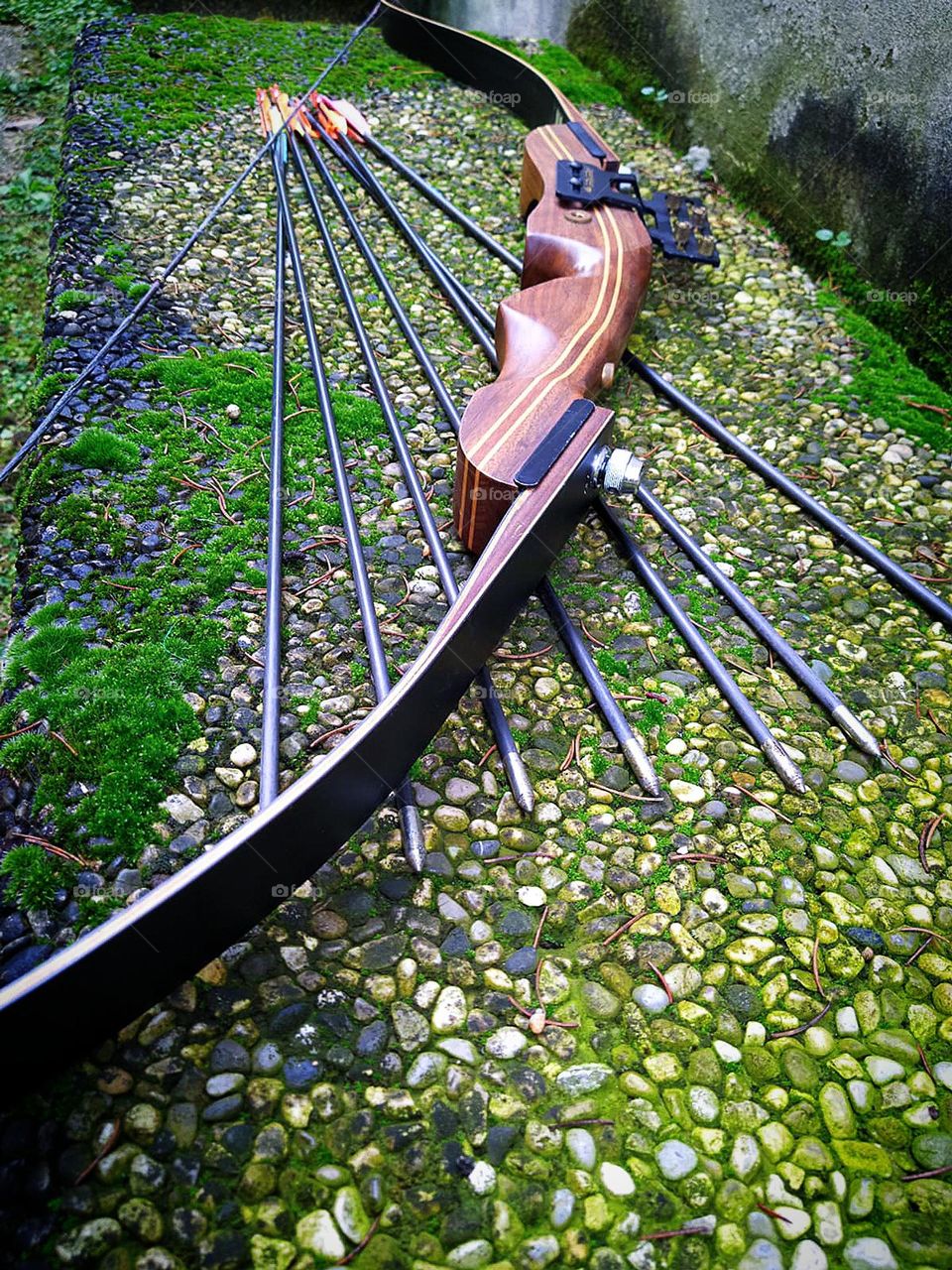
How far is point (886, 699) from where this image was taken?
2.82 metres

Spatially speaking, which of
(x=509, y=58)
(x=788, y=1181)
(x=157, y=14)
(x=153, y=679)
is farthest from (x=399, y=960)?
(x=157, y=14)

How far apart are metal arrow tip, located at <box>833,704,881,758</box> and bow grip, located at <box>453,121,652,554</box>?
114cm

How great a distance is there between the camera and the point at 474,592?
7.63 feet

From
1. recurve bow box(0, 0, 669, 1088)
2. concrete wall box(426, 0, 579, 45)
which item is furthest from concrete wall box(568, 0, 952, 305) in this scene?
concrete wall box(426, 0, 579, 45)

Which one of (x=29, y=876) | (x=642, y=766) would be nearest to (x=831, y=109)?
(x=642, y=766)

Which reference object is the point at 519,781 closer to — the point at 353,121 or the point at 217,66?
the point at 353,121

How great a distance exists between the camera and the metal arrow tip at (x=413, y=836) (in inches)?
89.0

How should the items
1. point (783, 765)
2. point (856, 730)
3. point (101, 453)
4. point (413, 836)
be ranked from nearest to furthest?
point (413, 836), point (783, 765), point (856, 730), point (101, 453)

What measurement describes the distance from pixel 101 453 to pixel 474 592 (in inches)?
66.6

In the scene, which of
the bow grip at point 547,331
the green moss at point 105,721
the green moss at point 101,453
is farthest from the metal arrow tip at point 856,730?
the green moss at point 101,453

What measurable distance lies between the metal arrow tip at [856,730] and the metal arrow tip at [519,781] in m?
0.95

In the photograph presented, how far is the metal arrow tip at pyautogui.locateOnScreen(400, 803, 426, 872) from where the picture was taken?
226 centimetres

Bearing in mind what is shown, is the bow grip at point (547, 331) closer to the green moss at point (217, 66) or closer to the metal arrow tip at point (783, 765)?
the metal arrow tip at point (783, 765)

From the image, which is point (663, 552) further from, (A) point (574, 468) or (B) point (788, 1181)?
(B) point (788, 1181)
